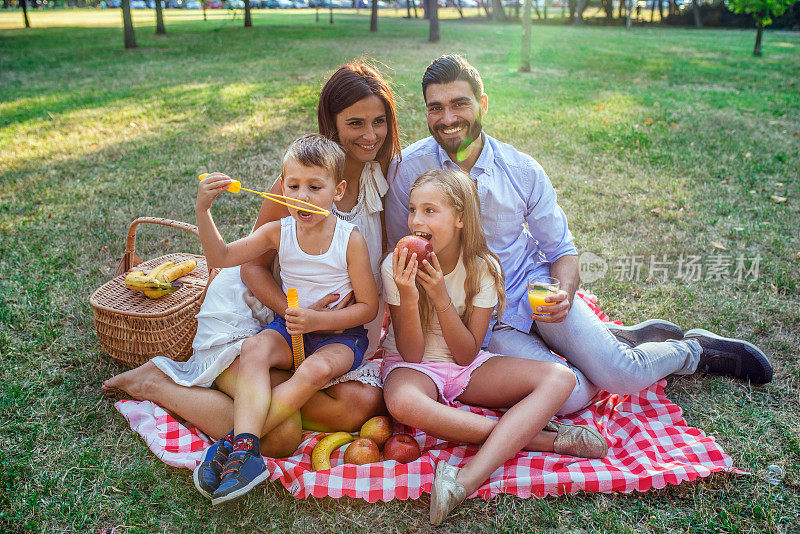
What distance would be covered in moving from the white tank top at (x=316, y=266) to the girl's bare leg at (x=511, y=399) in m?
0.86

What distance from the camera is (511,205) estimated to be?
10.7 feet

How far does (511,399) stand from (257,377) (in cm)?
126

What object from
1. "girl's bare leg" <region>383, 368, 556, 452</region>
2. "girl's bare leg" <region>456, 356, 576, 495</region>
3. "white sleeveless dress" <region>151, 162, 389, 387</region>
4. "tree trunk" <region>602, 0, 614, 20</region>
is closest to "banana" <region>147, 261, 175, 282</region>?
"white sleeveless dress" <region>151, 162, 389, 387</region>

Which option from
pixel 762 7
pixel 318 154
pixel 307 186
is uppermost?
pixel 762 7

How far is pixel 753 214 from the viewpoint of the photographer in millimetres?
5438

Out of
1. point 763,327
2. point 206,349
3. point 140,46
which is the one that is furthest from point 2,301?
point 140,46

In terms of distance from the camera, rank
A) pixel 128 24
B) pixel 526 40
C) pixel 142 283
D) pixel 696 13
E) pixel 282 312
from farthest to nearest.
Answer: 1. pixel 696 13
2. pixel 128 24
3. pixel 526 40
4. pixel 142 283
5. pixel 282 312

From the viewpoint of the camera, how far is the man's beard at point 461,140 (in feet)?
10.5

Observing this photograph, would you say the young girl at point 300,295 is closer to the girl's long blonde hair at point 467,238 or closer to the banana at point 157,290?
the girl's long blonde hair at point 467,238

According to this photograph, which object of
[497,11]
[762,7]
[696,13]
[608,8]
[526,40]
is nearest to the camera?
[526,40]

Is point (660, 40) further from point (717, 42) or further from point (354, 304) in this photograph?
point (354, 304)

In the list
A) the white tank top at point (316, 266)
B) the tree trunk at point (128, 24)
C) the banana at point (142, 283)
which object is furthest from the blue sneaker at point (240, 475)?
the tree trunk at point (128, 24)

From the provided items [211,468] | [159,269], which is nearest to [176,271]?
[159,269]

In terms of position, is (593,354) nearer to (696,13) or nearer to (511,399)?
(511,399)
